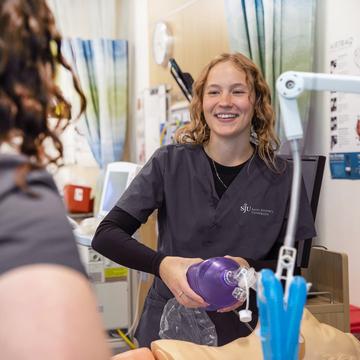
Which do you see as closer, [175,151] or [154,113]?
[175,151]

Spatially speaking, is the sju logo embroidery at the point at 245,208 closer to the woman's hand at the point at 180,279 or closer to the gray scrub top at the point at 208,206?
the gray scrub top at the point at 208,206

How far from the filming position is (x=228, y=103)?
169 cm

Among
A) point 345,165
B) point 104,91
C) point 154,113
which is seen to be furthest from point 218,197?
point 104,91

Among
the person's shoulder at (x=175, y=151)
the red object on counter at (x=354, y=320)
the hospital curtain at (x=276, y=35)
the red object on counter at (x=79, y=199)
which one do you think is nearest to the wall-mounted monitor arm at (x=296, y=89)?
the person's shoulder at (x=175, y=151)

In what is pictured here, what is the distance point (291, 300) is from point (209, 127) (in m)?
1.03

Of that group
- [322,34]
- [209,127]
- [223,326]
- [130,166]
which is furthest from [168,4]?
[223,326]

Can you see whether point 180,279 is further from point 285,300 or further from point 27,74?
point 27,74

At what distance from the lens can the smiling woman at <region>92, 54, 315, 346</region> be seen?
165cm

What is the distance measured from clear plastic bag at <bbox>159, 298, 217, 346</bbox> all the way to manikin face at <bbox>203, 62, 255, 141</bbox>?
48 cm

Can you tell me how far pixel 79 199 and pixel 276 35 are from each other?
7.69 feet

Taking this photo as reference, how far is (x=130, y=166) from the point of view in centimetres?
331

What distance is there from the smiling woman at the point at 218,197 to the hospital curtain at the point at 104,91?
2.89m

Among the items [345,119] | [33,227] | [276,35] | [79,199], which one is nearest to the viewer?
[33,227]

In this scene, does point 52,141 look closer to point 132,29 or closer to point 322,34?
point 322,34
